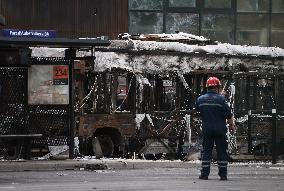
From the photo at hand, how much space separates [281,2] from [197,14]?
367 cm

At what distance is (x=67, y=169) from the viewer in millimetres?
18094

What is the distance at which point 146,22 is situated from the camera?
32.5 meters

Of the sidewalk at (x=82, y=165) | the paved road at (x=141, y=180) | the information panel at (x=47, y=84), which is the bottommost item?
the paved road at (x=141, y=180)

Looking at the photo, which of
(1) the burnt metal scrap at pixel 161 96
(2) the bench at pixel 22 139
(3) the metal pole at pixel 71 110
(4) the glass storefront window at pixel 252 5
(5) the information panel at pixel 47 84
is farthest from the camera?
(4) the glass storefront window at pixel 252 5

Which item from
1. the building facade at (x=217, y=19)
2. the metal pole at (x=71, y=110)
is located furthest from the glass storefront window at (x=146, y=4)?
the metal pole at (x=71, y=110)

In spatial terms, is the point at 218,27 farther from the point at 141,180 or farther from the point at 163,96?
the point at 141,180

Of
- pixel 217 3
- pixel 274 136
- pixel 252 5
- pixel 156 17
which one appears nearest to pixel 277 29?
pixel 252 5

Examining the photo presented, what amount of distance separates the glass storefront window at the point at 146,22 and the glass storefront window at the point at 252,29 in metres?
3.33

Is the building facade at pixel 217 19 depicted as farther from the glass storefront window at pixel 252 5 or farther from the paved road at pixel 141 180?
the paved road at pixel 141 180

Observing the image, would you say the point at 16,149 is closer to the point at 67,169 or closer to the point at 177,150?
the point at 67,169

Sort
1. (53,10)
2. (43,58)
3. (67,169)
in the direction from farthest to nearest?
(53,10) < (43,58) < (67,169)

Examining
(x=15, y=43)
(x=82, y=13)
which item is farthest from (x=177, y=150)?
(x=82, y=13)

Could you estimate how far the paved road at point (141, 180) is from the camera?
13.1m

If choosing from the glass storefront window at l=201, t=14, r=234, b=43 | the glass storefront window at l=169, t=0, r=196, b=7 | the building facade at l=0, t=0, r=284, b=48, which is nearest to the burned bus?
the building facade at l=0, t=0, r=284, b=48
